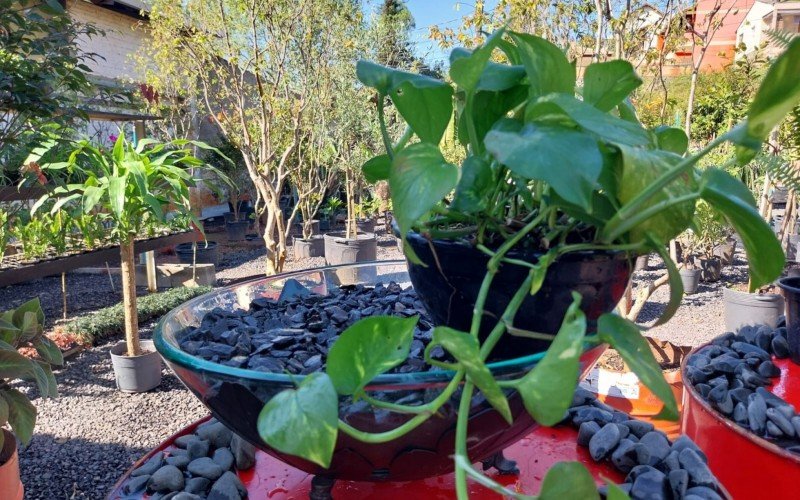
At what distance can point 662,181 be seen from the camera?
0.31m

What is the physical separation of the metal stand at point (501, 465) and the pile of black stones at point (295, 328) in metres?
0.18

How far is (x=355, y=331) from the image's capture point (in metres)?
0.35

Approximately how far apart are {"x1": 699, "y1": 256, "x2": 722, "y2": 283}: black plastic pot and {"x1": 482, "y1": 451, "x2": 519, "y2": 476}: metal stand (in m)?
4.67

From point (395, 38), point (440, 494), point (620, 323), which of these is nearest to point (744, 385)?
point (440, 494)

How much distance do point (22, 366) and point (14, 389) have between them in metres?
0.13

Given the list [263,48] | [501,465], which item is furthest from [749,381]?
[263,48]

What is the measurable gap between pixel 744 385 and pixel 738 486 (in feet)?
0.96

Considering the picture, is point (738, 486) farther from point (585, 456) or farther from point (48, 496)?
point (48, 496)

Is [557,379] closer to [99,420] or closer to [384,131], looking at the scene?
[384,131]

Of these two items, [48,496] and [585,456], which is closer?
[585,456]

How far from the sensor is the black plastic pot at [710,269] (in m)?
4.75

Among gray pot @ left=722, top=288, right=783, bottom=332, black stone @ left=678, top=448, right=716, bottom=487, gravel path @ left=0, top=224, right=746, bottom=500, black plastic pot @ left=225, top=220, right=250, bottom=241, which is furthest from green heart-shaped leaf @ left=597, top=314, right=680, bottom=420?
black plastic pot @ left=225, top=220, right=250, bottom=241

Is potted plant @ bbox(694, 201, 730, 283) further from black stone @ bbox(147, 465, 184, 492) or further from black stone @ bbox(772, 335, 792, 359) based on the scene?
black stone @ bbox(147, 465, 184, 492)

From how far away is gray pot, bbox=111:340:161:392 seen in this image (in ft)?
8.93
